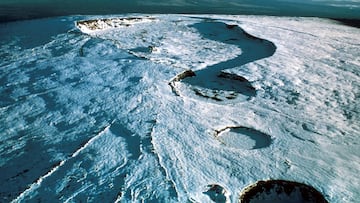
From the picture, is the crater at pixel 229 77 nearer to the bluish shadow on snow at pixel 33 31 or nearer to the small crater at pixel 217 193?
the small crater at pixel 217 193

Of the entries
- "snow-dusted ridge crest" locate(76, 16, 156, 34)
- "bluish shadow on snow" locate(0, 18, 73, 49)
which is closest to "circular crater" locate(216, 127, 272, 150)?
"bluish shadow on snow" locate(0, 18, 73, 49)

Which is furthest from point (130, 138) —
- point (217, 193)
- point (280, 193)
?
point (280, 193)

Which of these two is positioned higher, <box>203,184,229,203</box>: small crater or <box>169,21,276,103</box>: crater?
<box>169,21,276,103</box>: crater

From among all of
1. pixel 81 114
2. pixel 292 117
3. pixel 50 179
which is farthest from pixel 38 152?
pixel 292 117

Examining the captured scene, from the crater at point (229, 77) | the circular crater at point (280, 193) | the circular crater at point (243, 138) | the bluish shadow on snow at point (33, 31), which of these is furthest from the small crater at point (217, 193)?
the bluish shadow on snow at point (33, 31)

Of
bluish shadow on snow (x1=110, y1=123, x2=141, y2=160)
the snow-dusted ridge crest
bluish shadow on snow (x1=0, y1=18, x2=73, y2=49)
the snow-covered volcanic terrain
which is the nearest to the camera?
the snow-covered volcanic terrain

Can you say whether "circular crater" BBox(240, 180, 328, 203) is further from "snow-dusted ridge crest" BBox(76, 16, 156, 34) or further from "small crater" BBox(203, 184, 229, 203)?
"snow-dusted ridge crest" BBox(76, 16, 156, 34)
